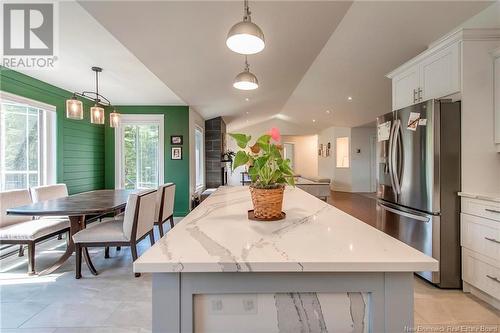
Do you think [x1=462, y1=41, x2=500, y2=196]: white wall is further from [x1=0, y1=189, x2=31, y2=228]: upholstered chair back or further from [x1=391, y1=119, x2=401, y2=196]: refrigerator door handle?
[x1=0, y1=189, x2=31, y2=228]: upholstered chair back

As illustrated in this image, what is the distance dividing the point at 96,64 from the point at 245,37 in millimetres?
2482

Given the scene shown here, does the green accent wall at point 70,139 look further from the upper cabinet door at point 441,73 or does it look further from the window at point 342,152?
the window at point 342,152

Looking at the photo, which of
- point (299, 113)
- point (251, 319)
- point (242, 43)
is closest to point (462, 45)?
point (242, 43)

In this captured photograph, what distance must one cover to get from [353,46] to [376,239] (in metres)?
3.37

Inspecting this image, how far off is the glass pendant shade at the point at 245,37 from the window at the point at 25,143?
3.27 m

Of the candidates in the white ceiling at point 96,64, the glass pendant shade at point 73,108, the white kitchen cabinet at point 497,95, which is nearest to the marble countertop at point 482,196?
the white kitchen cabinet at point 497,95

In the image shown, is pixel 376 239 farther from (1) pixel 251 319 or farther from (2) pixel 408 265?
(1) pixel 251 319

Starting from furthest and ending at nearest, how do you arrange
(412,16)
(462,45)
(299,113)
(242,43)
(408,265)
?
1. (299,113)
2. (412,16)
3. (462,45)
4. (242,43)
5. (408,265)

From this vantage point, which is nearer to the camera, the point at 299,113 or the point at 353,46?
the point at 353,46

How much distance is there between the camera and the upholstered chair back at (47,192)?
319 centimetres

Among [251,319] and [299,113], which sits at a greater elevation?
[299,113]

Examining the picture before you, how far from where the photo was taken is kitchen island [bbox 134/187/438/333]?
0.77 meters

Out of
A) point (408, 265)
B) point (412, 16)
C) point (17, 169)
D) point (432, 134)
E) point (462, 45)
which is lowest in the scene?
point (408, 265)

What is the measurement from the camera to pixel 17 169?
11.6 feet
